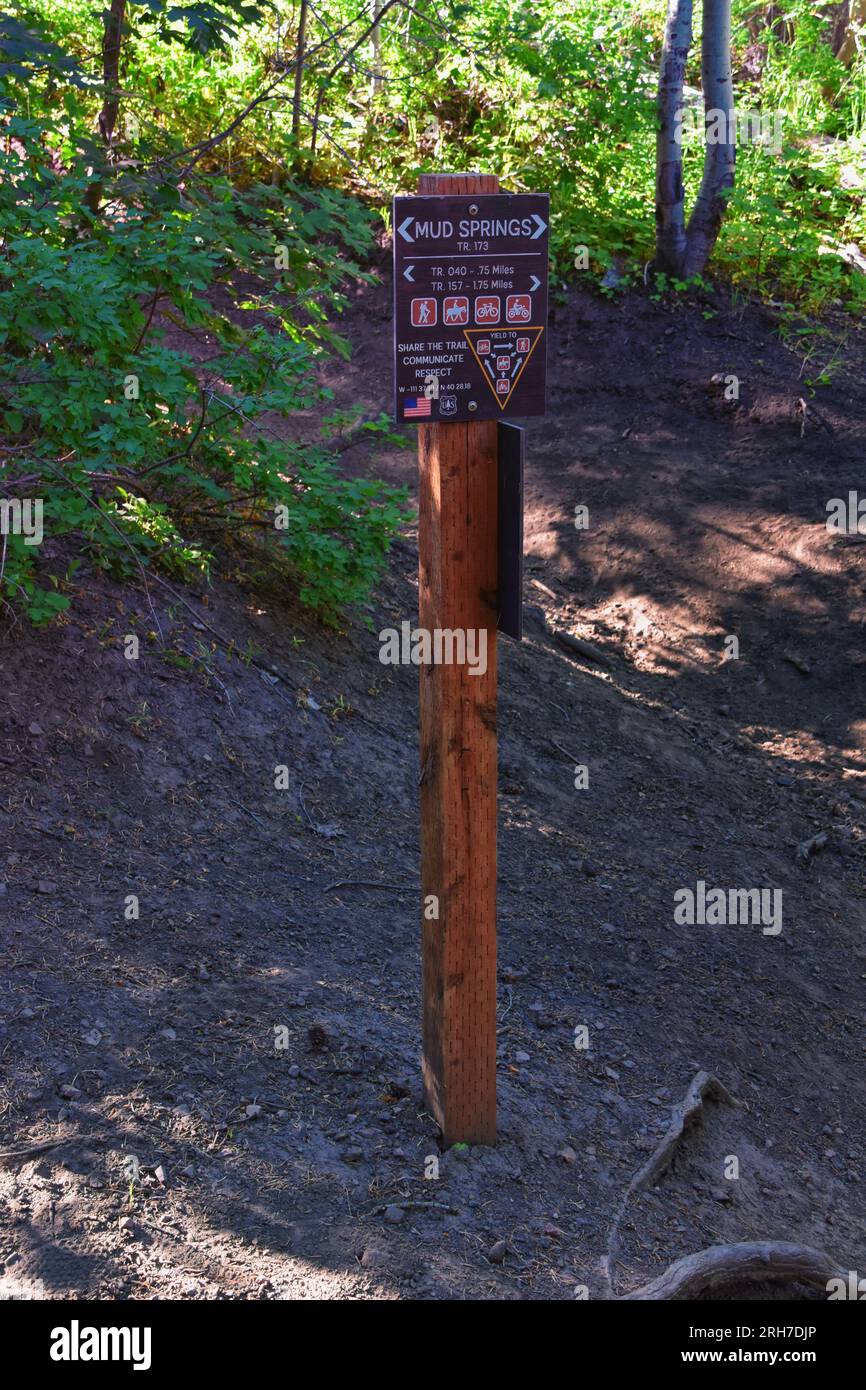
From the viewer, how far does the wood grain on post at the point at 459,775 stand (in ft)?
11.3

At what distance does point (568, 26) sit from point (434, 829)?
462 inches

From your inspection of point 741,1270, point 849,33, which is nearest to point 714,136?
point 849,33

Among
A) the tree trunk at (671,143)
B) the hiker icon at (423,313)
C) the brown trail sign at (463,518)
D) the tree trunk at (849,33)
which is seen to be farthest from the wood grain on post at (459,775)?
the tree trunk at (849,33)

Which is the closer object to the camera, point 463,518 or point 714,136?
point 463,518

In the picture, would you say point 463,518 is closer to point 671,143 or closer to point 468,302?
point 468,302

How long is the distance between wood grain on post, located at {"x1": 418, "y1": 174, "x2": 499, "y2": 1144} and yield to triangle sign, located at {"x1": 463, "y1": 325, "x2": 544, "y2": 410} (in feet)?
0.39

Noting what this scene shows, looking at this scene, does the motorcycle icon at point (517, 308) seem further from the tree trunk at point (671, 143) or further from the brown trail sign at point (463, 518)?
the tree trunk at point (671, 143)

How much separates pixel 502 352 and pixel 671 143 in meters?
9.27

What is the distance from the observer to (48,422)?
481cm

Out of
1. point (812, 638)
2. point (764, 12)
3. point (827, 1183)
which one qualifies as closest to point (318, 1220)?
point (827, 1183)

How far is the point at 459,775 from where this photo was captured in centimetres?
356

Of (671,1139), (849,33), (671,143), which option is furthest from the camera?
(849,33)

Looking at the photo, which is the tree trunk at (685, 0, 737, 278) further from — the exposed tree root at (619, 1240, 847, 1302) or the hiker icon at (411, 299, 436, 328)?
the exposed tree root at (619, 1240, 847, 1302)

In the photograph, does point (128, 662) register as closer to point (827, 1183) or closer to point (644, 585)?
point (827, 1183)
